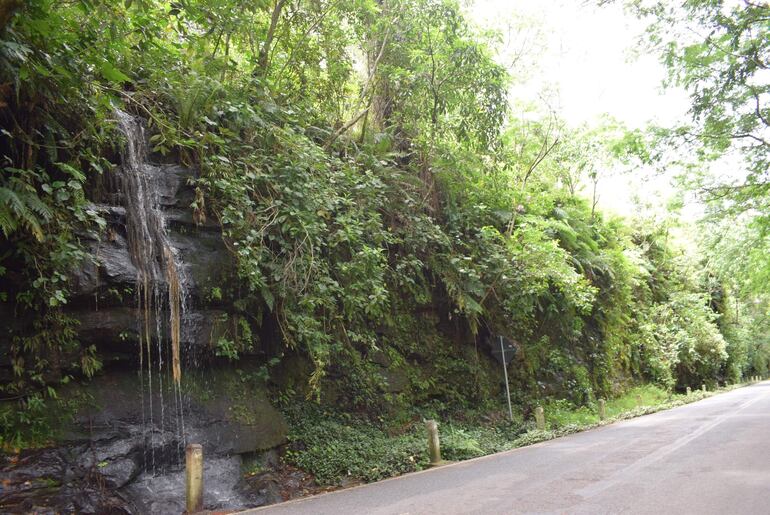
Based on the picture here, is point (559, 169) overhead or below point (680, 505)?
overhead

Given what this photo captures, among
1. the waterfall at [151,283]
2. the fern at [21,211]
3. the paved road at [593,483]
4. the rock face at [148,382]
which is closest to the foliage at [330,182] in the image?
the fern at [21,211]

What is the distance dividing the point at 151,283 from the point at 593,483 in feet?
22.6

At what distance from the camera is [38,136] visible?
765 centimetres

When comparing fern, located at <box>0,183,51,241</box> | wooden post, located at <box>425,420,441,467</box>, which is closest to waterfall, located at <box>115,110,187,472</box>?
fern, located at <box>0,183,51,241</box>

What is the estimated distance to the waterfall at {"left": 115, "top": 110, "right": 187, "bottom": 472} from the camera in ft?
26.6

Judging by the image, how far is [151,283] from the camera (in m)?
8.27

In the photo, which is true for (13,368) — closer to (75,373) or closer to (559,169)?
(75,373)

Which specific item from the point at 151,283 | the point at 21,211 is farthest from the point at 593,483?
the point at 21,211

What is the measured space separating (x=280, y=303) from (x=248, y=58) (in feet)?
20.1

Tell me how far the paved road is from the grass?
0.64 m

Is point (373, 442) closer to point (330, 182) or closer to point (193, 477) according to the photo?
point (193, 477)

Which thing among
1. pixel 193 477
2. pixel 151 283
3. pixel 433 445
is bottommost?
pixel 433 445

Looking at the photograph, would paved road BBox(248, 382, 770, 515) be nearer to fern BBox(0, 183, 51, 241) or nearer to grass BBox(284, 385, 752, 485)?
grass BBox(284, 385, 752, 485)

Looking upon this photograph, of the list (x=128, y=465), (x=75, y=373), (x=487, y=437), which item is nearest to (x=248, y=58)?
(x=75, y=373)
